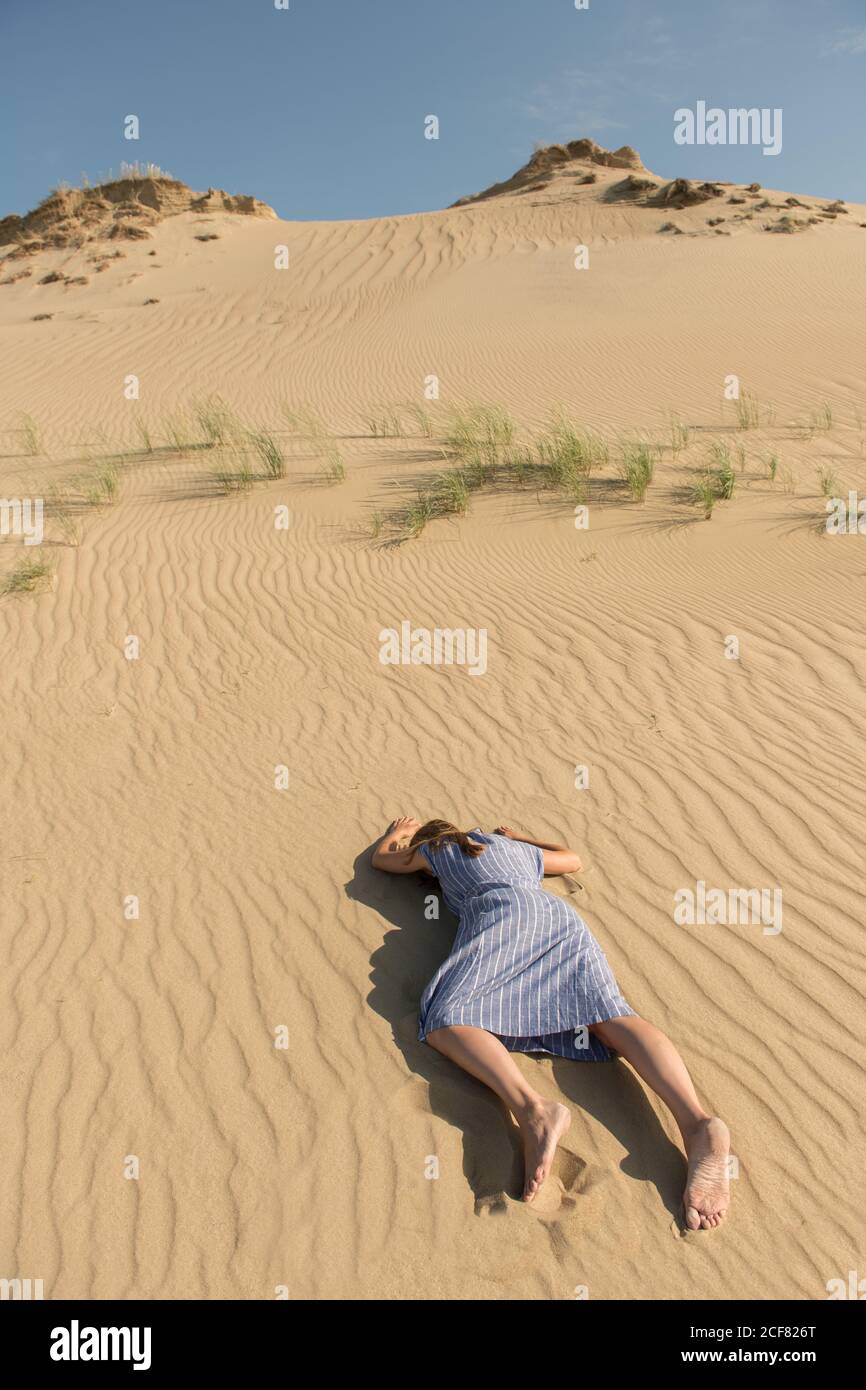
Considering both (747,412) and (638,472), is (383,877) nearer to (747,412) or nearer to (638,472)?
(638,472)

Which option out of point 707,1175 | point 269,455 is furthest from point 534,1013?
point 269,455

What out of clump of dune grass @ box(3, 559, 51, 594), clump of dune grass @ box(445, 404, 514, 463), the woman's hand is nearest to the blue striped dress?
the woman's hand

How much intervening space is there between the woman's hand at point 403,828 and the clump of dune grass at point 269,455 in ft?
22.2

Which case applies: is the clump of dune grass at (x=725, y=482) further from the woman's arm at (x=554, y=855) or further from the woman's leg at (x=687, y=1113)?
the woman's leg at (x=687, y=1113)

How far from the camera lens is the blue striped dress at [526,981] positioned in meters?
2.93

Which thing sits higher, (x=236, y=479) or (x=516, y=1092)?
(x=236, y=479)

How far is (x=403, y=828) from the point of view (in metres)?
4.13

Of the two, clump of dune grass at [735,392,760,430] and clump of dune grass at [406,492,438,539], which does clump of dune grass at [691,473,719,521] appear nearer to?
clump of dune grass at [735,392,760,430]

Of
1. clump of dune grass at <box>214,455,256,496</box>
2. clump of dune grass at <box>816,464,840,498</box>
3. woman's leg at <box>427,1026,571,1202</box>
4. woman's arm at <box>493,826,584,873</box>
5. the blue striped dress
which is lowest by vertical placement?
woman's leg at <box>427,1026,571,1202</box>

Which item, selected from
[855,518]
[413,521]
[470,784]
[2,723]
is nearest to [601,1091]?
[470,784]

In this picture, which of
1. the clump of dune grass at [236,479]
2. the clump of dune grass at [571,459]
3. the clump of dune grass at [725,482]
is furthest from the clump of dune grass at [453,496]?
the clump of dune grass at [725,482]

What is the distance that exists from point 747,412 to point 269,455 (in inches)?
250

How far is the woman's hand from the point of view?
406cm

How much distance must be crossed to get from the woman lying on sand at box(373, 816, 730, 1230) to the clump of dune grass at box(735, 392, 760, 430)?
29.8ft
